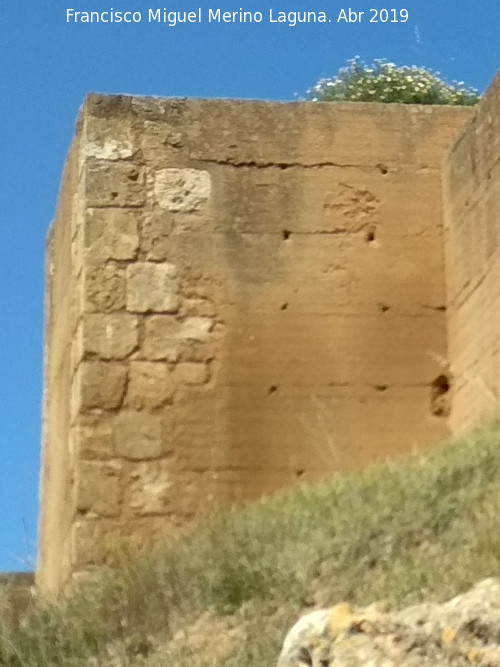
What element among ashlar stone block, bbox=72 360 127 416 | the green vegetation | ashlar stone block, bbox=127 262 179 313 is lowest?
the green vegetation

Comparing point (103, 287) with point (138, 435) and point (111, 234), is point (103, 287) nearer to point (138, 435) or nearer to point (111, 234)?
point (111, 234)

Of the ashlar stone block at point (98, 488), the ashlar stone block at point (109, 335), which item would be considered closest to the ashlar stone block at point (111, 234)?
the ashlar stone block at point (109, 335)

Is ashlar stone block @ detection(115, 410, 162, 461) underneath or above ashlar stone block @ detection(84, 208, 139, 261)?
underneath

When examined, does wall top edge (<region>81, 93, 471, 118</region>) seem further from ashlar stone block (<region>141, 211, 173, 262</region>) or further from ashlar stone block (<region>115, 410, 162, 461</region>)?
ashlar stone block (<region>115, 410, 162, 461</region>)

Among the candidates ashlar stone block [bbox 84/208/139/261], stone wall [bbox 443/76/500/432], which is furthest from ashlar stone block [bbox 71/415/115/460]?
stone wall [bbox 443/76/500/432]

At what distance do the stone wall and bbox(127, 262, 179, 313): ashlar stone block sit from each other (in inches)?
60.8

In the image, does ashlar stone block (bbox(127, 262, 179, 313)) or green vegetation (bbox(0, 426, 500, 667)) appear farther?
ashlar stone block (bbox(127, 262, 179, 313))

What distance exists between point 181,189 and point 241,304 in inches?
28.9

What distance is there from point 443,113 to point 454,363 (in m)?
1.50

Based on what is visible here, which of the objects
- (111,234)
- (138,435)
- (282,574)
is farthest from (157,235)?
(282,574)

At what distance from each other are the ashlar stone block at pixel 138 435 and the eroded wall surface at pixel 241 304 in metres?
0.01

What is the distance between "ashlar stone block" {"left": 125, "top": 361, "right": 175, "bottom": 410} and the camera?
23.1 ft

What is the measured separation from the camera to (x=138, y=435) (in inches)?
275

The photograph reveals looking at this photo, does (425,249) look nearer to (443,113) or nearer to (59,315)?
(443,113)
